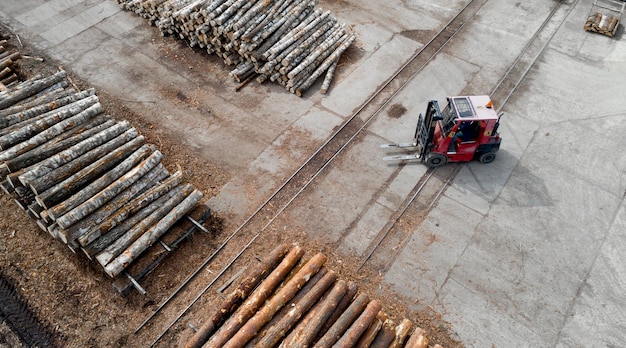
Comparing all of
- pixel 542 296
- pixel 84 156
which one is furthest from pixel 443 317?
pixel 84 156

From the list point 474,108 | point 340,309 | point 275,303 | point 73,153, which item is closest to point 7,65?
point 73,153

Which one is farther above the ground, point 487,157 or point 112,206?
point 112,206

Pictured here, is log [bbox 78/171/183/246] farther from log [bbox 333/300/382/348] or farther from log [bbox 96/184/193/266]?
log [bbox 333/300/382/348]

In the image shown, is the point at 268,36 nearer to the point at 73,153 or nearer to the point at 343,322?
the point at 73,153

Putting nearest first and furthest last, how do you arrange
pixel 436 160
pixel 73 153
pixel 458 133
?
pixel 73 153, pixel 458 133, pixel 436 160

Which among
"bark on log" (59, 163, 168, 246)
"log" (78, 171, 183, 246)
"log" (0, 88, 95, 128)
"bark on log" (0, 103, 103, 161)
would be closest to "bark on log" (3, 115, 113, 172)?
"bark on log" (0, 103, 103, 161)

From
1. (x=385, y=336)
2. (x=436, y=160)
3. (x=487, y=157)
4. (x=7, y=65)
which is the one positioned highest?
(x=7, y=65)

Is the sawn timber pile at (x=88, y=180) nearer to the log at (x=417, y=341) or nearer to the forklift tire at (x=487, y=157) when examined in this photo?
the log at (x=417, y=341)
